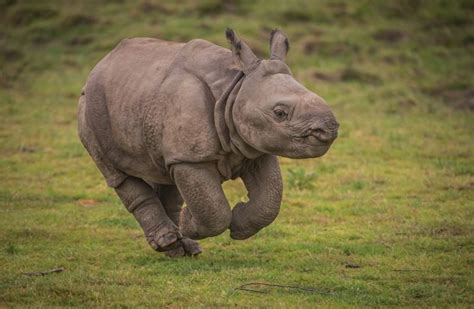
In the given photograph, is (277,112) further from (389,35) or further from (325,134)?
(389,35)

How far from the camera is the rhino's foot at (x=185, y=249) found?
8547mm

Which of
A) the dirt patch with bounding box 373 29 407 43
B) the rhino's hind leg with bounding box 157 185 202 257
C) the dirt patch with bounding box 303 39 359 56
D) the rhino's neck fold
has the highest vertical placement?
the rhino's neck fold

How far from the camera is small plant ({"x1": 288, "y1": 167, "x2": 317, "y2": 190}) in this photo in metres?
11.6

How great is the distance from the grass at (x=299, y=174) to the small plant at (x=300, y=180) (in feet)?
0.09

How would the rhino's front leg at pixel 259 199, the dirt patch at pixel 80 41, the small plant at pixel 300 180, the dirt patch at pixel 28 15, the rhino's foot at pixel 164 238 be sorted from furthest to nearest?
the dirt patch at pixel 28 15, the dirt patch at pixel 80 41, the small plant at pixel 300 180, the rhino's foot at pixel 164 238, the rhino's front leg at pixel 259 199

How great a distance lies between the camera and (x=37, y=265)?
8289 millimetres

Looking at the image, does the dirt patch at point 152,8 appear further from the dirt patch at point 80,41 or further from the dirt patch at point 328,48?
the dirt patch at point 328,48

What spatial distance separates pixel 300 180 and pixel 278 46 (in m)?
4.37

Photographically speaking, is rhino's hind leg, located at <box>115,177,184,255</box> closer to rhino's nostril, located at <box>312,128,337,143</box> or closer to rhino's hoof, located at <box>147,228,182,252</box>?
rhino's hoof, located at <box>147,228,182,252</box>

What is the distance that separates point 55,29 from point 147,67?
13.6 meters

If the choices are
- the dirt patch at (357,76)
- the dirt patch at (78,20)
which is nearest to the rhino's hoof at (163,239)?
the dirt patch at (357,76)

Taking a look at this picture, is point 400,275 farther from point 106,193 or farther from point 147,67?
point 106,193

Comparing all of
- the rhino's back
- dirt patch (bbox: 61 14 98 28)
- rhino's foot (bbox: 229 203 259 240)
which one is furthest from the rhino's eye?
dirt patch (bbox: 61 14 98 28)

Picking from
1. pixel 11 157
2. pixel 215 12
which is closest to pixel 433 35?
pixel 215 12
